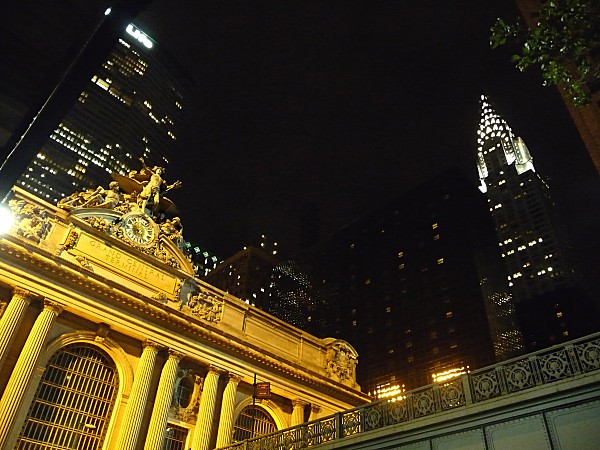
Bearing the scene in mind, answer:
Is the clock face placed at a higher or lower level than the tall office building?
lower

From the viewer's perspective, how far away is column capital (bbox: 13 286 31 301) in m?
21.5

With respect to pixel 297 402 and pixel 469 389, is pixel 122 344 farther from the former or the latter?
pixel 469 389

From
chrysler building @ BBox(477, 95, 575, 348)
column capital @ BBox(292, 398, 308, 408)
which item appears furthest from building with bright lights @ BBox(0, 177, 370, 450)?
chrysler building @ BBox(477, 95, 575, 348)

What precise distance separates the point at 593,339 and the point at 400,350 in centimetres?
6294

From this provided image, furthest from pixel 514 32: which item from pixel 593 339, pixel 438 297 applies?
pixel 438 297

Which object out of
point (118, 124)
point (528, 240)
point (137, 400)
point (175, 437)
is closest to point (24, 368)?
point (137, 400)

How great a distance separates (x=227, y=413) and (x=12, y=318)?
1312 cm

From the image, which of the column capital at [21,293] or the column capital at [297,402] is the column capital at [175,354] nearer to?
the column capital at [21,293]

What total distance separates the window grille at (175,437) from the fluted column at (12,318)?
954 cm

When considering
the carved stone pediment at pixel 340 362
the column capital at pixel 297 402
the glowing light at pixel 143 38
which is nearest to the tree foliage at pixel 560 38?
the column capital at pixel 297 402

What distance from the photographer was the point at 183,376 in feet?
88.2

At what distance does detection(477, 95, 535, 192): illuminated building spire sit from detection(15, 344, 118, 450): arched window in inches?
4851

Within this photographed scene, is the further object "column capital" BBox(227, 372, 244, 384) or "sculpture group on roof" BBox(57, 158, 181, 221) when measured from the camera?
"column capital" BBox(227, 372, 244, 384)

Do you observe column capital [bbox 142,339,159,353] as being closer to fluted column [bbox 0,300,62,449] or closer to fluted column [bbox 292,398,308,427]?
fluted column [bbox 0,300,62,449]
